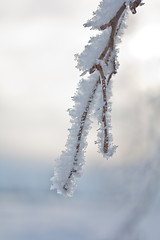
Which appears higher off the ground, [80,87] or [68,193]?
[80,87]

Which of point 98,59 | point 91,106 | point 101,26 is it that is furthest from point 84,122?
point 101,26

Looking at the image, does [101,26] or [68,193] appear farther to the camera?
[68,193]

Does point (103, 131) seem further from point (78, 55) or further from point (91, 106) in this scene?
point (78, 55)

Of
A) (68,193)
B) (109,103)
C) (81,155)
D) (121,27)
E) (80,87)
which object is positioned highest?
(121,27)

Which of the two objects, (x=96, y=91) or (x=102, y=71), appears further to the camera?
(x=96, y=91)

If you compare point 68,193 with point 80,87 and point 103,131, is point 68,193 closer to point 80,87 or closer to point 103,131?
point 103,131

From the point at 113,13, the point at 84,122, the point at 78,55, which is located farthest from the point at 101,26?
the point at 84,122
